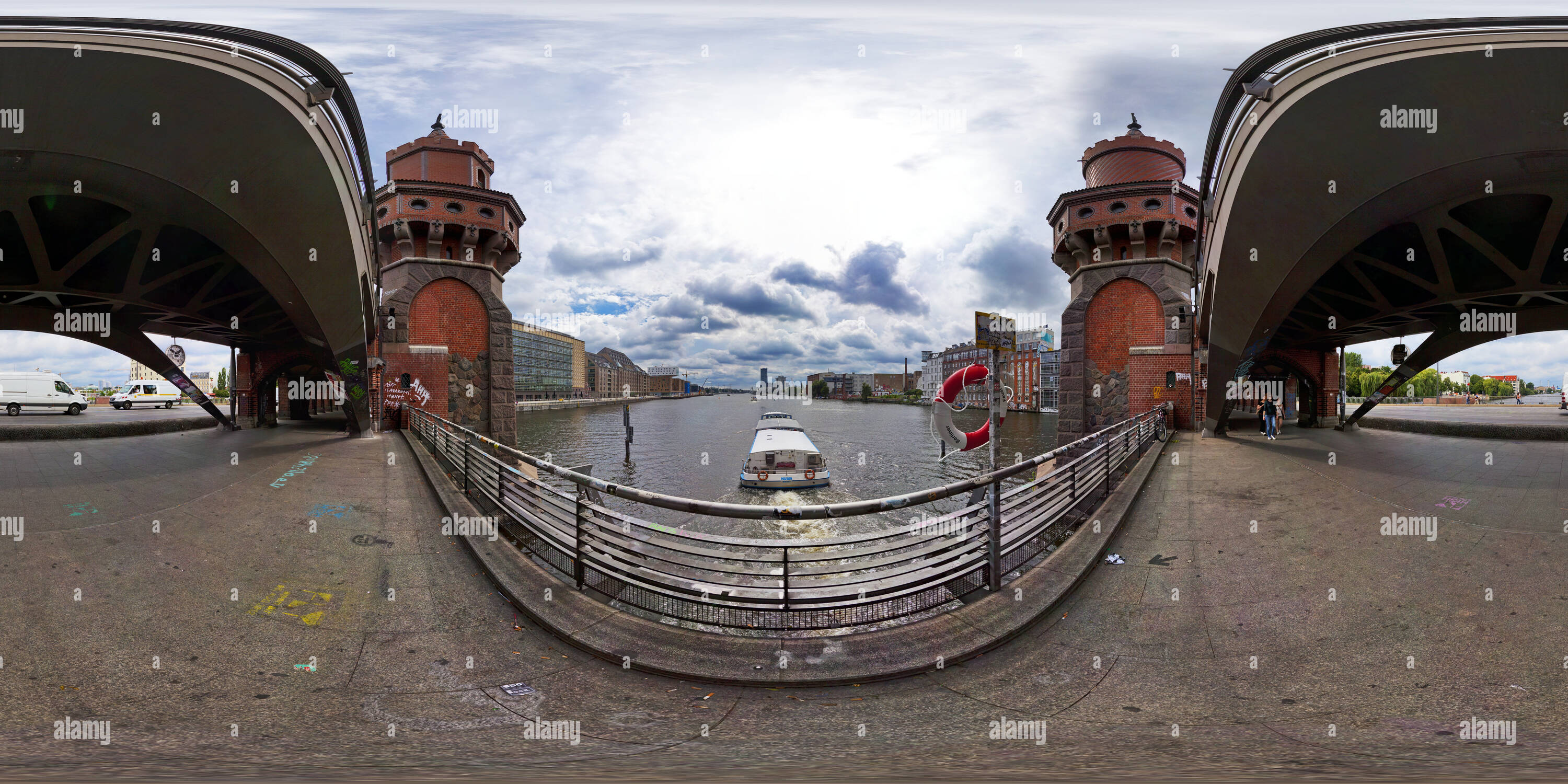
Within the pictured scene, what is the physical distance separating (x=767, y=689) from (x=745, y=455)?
29.1 m

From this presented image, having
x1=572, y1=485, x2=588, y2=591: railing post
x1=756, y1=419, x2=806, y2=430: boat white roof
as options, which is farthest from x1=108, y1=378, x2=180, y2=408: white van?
x1=572, y1=485, x2=588, y2=591: railing post

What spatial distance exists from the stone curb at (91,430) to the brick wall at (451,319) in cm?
680

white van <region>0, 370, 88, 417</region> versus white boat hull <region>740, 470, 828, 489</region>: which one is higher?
white van <region>0, 370, 88, 417</region>

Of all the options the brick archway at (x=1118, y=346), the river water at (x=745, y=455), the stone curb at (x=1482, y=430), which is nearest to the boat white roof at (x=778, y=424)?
the river water at (x=745, y=455)

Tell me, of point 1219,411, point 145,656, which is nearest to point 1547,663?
point 145,656

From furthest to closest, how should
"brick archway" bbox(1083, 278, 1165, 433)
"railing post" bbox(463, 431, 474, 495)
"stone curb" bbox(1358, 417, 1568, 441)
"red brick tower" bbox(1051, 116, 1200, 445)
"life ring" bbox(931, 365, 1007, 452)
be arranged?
1. "brick archway" bbox(1083, 278, 1165, 433)
2. "red brick tower" bbox(1051, 116, 1200, 445)
3. "stone curb" bbox(1358, 417, 1568, 441)
4. "life ring" bbox(931, 365, 1007, 452)
5. "railing post" bbox(463, 431, 474, 495)

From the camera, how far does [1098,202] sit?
68.8 feet

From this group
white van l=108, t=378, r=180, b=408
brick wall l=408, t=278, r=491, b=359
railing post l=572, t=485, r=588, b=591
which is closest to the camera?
railing post l=572, t=485, r=588, b=591

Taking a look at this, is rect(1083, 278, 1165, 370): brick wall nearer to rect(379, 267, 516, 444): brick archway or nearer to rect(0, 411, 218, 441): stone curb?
rect(379, 267, 516, 444): brick archway

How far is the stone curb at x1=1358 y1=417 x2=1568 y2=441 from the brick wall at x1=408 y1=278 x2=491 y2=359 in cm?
2998

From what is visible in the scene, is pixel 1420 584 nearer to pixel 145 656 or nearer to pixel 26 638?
pixel 145 656

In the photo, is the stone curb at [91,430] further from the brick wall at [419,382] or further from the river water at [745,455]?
the river water at [745,455]

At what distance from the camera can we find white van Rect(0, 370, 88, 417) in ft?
67.8

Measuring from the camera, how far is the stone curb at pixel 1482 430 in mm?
13141
